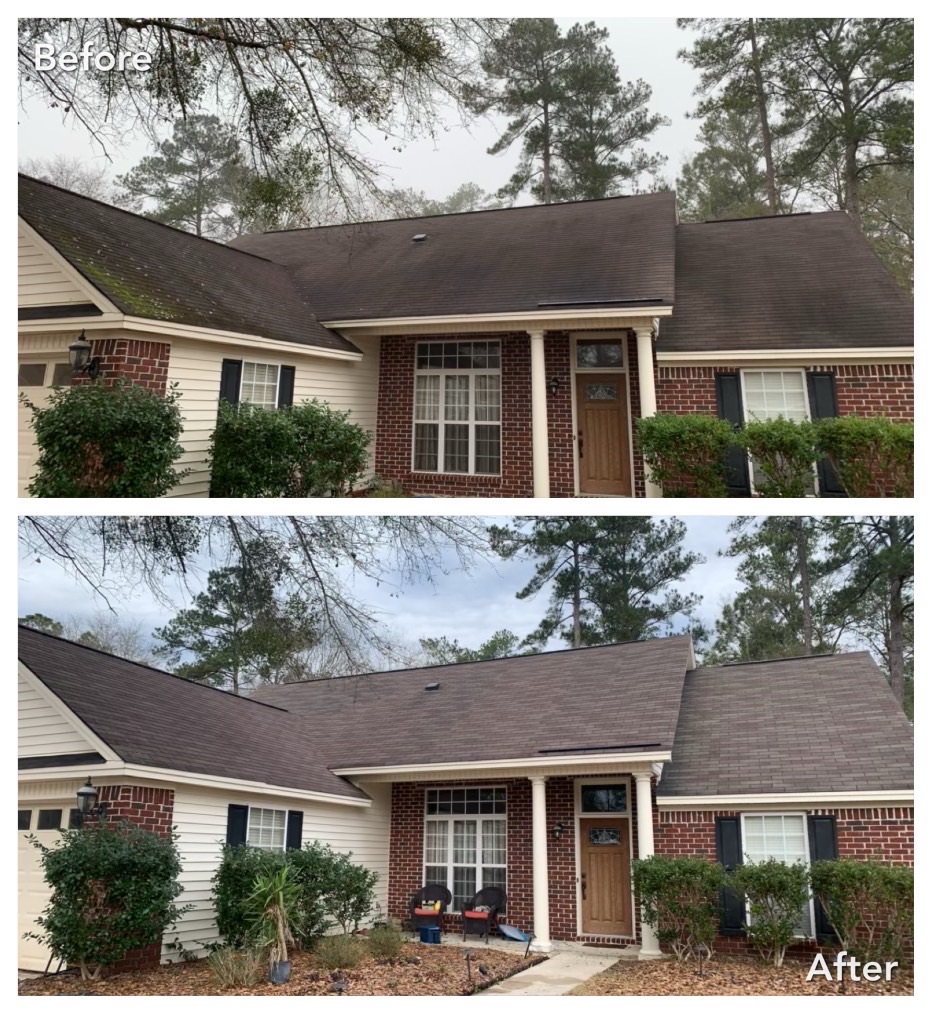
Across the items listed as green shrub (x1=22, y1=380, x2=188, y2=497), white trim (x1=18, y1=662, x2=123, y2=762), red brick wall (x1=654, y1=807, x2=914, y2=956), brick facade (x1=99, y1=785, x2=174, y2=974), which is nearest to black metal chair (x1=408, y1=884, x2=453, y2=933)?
red brick wall (x1=654, y1=807, x2=914, y2=956)

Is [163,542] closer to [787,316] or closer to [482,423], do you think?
[482,423]

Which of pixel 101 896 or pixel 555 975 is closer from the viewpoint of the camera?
pixel 101 896

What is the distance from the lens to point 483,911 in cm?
1095

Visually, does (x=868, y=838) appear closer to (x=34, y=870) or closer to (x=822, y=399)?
(x=822, y=399)

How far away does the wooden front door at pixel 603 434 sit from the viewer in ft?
41.4

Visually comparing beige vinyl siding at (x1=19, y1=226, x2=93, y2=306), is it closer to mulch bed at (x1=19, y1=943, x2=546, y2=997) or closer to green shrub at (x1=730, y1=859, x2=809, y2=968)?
mulch bed at (x1=19, y1=943, x2=546, y2=997)

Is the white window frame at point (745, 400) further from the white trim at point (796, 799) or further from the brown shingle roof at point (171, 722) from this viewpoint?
the brown shingle roof at point (171, 722)

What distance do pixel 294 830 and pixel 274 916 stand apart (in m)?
2.74

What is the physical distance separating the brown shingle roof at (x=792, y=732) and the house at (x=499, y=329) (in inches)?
115

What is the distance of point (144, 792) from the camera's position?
872 centimetres

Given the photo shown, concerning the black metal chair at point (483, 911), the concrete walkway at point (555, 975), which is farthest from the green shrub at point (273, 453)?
the concrete walkway at point (555, 975)

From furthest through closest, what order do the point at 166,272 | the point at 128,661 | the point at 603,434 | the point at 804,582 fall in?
the point at 804,582
the point at 603,434
the point at 128,661
the point at 166,272

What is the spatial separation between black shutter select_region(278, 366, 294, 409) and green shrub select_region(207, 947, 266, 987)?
6.48 metres

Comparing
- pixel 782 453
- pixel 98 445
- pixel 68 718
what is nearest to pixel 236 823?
pixel 68 718
